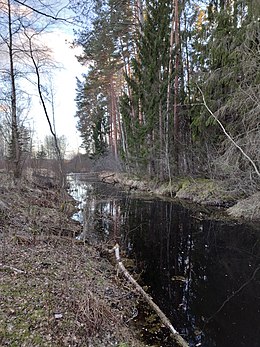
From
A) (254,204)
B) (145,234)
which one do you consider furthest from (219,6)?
(145,234)

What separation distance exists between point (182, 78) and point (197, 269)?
1389cm

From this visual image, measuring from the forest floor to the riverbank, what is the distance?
21.3 feet

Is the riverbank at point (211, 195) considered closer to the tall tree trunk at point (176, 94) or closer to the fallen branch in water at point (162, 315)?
the tall tree trunk at point (176, 94)

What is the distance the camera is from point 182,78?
651 inches

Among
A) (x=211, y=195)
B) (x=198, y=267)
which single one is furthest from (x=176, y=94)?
(x=198, y=267)

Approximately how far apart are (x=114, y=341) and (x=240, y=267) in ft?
12.6

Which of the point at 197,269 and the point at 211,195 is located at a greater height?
the point at 211,195

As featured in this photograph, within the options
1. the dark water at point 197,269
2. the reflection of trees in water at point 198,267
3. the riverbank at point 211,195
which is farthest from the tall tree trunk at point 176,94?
the reflection of trees in water at point 198,267

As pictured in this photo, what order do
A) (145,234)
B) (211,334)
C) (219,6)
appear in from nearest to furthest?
(211,334)
(145,234)
(219,6)

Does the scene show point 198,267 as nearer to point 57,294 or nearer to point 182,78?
point 57,294

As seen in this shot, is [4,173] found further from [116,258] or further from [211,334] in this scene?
[211,334]

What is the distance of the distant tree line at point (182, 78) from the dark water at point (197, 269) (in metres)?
3.11

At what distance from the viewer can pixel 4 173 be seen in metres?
11.5

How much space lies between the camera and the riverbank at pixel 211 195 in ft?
32.6
